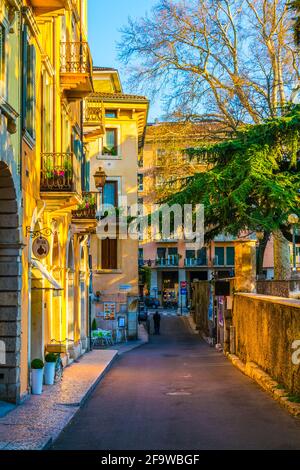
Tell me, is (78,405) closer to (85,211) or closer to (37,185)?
(37,185)

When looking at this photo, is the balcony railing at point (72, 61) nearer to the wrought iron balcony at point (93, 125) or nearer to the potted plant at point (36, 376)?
the wrought iron balcony at point (93, 125)

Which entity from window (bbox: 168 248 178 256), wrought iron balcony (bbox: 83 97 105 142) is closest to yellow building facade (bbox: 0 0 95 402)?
wrought iron balcony (bbox: 83 97 105 142)

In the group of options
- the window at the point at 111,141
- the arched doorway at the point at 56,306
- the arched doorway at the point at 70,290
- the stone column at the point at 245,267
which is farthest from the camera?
the window at the point at 111,141

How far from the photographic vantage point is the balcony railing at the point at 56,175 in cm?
1688

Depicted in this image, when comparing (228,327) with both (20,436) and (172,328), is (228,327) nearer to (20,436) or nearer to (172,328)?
(20,436)

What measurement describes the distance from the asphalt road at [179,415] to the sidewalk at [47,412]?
23 centimetres

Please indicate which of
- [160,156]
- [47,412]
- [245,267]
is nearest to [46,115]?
[47,412]

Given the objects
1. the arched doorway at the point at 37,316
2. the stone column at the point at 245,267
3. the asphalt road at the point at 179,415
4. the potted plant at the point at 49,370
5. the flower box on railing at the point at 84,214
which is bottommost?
the asphalt road at the point at 179,415

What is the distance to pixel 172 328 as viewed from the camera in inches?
2045

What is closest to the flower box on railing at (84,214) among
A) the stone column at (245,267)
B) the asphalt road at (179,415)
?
the asphalt road at (179,415)

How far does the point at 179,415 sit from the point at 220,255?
6579 cm

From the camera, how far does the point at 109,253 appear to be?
42.6 meters

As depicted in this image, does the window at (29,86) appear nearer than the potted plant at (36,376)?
Yes
